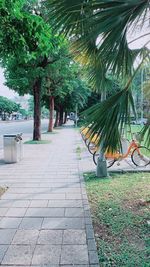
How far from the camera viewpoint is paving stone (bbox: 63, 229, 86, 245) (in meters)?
4.49

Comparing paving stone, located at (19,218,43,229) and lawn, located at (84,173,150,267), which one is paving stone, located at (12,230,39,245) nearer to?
paving stone, located at (19,218,43,229)

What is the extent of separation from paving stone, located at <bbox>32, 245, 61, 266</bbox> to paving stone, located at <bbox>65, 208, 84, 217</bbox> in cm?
135

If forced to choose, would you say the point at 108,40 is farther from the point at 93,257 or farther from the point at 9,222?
the point at 9,222

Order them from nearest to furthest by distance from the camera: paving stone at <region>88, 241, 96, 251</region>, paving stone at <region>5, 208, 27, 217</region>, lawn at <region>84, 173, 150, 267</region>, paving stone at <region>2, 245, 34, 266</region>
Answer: paving stone at <region>2, 245, 34, 266</region> → lawn at <region>84, 173, 150, 267</region> → paving stone at <region>88, 241, 96, 251</region> → paving stone at <region>5, 208, 27, 217</region>

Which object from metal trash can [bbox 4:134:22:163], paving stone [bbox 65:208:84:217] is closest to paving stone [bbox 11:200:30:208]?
paving stone [bbox 65:208:84:217]

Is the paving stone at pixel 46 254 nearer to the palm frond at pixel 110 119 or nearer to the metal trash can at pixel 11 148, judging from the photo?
the palm frond at pixel 110 119

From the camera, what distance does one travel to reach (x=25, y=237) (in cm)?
467

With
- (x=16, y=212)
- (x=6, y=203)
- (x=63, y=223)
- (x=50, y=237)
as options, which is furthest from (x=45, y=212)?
(x=50, y=237)

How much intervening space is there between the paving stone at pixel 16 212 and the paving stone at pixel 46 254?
142cm

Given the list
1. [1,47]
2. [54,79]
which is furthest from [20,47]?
[54,79]

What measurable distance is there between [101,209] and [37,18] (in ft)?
13.3

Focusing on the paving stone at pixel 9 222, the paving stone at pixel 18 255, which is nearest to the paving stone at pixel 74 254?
the paving stone at pixel 18 255

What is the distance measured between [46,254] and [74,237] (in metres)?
0.65

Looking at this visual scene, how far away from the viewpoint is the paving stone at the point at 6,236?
4.52 m
